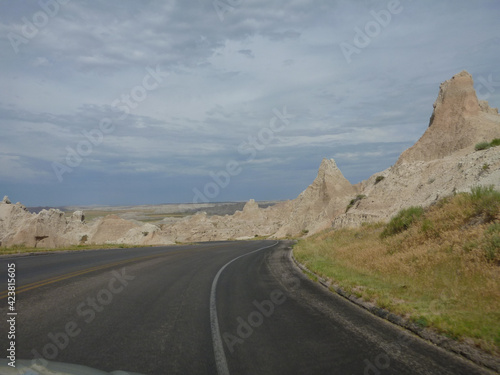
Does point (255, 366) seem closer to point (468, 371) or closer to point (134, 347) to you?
point (134, 347)

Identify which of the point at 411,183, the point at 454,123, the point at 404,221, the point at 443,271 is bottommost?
the point at 443,271

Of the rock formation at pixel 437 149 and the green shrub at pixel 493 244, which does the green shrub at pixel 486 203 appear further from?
the rock formation at pixel 437 149

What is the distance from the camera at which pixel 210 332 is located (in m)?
6.76

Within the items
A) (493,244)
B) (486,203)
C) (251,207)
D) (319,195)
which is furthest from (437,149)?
(251,207)

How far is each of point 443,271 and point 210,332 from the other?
23.1ft

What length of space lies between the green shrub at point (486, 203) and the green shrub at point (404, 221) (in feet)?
12.3

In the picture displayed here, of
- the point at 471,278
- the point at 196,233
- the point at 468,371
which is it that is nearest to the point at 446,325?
the point at 468,371

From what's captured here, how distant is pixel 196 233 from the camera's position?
263 ft

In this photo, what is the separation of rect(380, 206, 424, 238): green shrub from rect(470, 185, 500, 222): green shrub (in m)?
3.74

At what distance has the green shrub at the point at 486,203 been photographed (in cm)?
1226

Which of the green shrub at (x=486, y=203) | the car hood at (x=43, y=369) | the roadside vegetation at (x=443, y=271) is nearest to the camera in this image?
the car hood at (x=43, y=369)

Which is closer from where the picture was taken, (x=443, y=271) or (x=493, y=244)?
(x=493, y=244)

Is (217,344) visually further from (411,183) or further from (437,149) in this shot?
(437,149)

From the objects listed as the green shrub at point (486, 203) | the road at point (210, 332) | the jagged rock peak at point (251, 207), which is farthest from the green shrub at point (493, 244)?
the jagged rock peak at point (251, 207)
